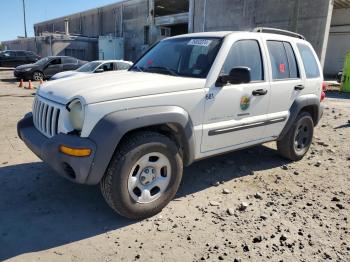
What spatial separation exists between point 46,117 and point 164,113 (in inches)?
48.9

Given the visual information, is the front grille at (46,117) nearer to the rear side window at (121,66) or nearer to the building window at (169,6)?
the rear side window at (121,66)

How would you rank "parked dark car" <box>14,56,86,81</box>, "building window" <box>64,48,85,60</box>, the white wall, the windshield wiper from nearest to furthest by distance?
1. the windshield wiper
2. "parked dark car" <box>14,56,86,81</box>
3. the white wall
4. "building window" <box>64,48,85,60</box>

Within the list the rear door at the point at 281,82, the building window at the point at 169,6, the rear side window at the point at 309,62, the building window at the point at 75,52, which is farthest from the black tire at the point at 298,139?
the building window at the point at 75,52

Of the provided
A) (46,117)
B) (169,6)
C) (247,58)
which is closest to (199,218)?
(46,117)

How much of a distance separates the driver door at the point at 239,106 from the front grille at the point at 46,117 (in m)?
1.57

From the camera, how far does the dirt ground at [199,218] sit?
9.64ft

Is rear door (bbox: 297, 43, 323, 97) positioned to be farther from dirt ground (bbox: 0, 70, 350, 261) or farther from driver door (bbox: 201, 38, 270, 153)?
dirt ground (bbox: 0, 70, 350, 261)

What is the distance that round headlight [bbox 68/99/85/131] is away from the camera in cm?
300

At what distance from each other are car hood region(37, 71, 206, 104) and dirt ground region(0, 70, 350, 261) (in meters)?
1.22

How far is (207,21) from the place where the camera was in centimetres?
2452

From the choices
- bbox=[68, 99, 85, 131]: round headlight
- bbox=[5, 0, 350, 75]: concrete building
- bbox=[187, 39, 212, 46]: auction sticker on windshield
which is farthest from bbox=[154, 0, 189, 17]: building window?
bbox=[68, 99, 85, 131]: round headlight

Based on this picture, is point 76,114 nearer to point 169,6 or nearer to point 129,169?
point 129,169

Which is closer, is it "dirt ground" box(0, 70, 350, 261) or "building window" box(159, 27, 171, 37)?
"dirt ground" box(0, 70, 350, 261)

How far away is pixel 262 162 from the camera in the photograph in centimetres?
530
